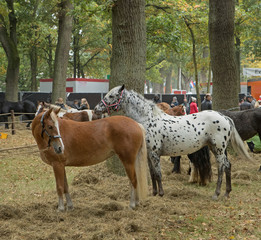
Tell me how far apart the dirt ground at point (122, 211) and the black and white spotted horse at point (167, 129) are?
0.66m

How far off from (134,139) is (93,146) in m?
0.70

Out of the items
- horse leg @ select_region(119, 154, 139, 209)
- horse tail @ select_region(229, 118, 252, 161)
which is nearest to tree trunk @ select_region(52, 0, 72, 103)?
horse tail @ select_region(229, 118, 252, 161)

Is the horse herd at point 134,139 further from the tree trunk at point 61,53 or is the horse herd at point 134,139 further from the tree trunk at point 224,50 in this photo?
the tree trunk at point 61,53

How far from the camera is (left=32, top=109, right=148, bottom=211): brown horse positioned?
6.22 meters

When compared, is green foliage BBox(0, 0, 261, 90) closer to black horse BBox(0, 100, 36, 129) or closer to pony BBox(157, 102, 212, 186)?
pony BBox(157, 102, 212, 186)

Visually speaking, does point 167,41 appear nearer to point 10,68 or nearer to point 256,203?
point 10,68

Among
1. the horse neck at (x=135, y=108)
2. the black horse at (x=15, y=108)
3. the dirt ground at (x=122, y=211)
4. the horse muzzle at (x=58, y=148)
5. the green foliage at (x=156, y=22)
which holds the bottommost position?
the dirt ground at (x=122, y=211)

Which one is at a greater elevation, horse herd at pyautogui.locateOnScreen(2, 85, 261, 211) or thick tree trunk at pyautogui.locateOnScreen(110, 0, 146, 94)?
thick tree trunk at pyautogui.locateOnScreen(110, 0, 146, 94)

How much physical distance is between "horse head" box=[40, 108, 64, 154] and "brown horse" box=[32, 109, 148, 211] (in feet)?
0.05

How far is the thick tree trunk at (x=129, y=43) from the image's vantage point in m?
8.62

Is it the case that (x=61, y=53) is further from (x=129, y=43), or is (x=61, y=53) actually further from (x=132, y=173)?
(x=132, y=173)

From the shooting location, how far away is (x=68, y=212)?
634 centimetres

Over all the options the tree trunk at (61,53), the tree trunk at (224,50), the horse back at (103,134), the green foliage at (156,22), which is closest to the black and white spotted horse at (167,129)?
the horse back at (103,134)

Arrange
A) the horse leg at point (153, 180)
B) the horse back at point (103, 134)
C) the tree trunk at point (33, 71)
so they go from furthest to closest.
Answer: the tree trunk at point (33, 71) < the horse leg at point (153, 180) < the horse back at point (103, 134)
